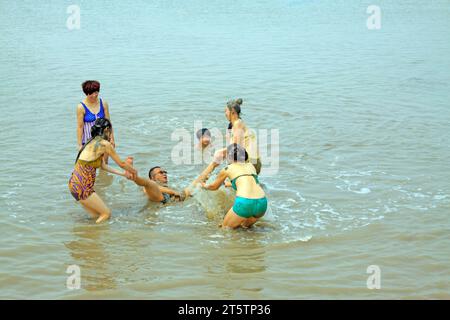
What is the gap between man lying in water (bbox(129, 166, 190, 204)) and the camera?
23.5 feet

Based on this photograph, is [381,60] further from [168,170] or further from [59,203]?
[59,203]

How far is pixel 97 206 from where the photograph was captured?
21.9 feet

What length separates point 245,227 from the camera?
660cm

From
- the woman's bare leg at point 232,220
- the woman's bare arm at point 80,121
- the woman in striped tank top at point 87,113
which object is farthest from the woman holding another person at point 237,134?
the woman's bare arm at point 80,121

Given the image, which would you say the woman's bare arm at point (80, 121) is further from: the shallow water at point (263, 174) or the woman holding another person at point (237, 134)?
the woman holding another person at point (237, 134)

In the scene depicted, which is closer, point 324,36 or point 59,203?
point 59,203

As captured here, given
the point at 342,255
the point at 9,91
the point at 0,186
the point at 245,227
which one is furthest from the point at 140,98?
the point at 342,255

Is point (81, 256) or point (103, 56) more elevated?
point (103, 56)

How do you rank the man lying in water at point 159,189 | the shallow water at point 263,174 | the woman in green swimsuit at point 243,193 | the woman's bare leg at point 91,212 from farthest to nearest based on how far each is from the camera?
1. the man lying in water at point 159,189
2. the woman's bare leg at point 91,212
3. the woman in green swimsuit at point 243,193
4. the shallow water at point 263,174

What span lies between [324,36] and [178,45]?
440cm

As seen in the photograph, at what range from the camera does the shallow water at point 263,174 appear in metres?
5.60

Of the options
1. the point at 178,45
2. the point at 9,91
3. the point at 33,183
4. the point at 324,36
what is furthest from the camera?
the point at 324,36

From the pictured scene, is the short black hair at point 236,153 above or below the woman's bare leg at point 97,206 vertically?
above

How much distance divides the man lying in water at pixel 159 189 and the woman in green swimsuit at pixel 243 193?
0.93 metres
